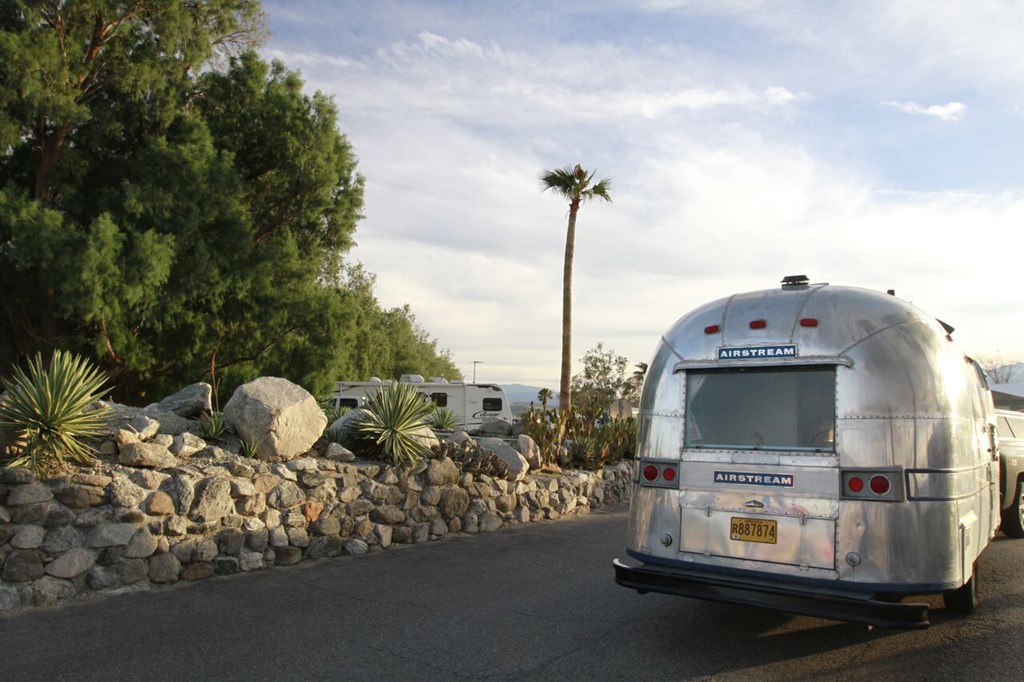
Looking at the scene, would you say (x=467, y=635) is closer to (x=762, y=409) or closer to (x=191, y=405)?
(x=762, y=409)

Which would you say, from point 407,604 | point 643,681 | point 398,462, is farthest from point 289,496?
point 643,681

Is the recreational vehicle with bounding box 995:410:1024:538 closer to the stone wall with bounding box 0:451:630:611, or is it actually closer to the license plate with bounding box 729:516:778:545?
the license plate with bounding box 729:516:778:545

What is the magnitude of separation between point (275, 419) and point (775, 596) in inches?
248

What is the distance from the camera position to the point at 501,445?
12688mm

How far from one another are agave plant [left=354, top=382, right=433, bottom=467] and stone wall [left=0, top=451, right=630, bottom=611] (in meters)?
0.26

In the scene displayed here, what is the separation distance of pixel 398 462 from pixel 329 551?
167 centimetres

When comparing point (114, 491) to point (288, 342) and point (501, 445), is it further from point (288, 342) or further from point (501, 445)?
point (288, 342)

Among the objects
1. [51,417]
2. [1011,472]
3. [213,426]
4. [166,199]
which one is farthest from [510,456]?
[166,199]

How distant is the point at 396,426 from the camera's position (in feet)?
35.4

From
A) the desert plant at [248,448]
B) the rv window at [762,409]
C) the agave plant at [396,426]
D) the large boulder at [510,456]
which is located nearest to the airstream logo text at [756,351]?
the rv window at [762,409]

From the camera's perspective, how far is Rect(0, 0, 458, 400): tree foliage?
17.9 meters

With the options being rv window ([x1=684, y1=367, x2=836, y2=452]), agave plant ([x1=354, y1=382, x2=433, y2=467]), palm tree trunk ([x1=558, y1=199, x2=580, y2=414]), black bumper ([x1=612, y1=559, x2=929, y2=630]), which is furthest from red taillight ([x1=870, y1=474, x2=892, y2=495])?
palm tree trunk ([x1=558, y1=199, x2=580, y2=414])

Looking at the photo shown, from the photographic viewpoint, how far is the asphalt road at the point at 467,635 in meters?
Result: 5.54

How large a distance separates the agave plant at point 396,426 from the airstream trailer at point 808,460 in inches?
195
